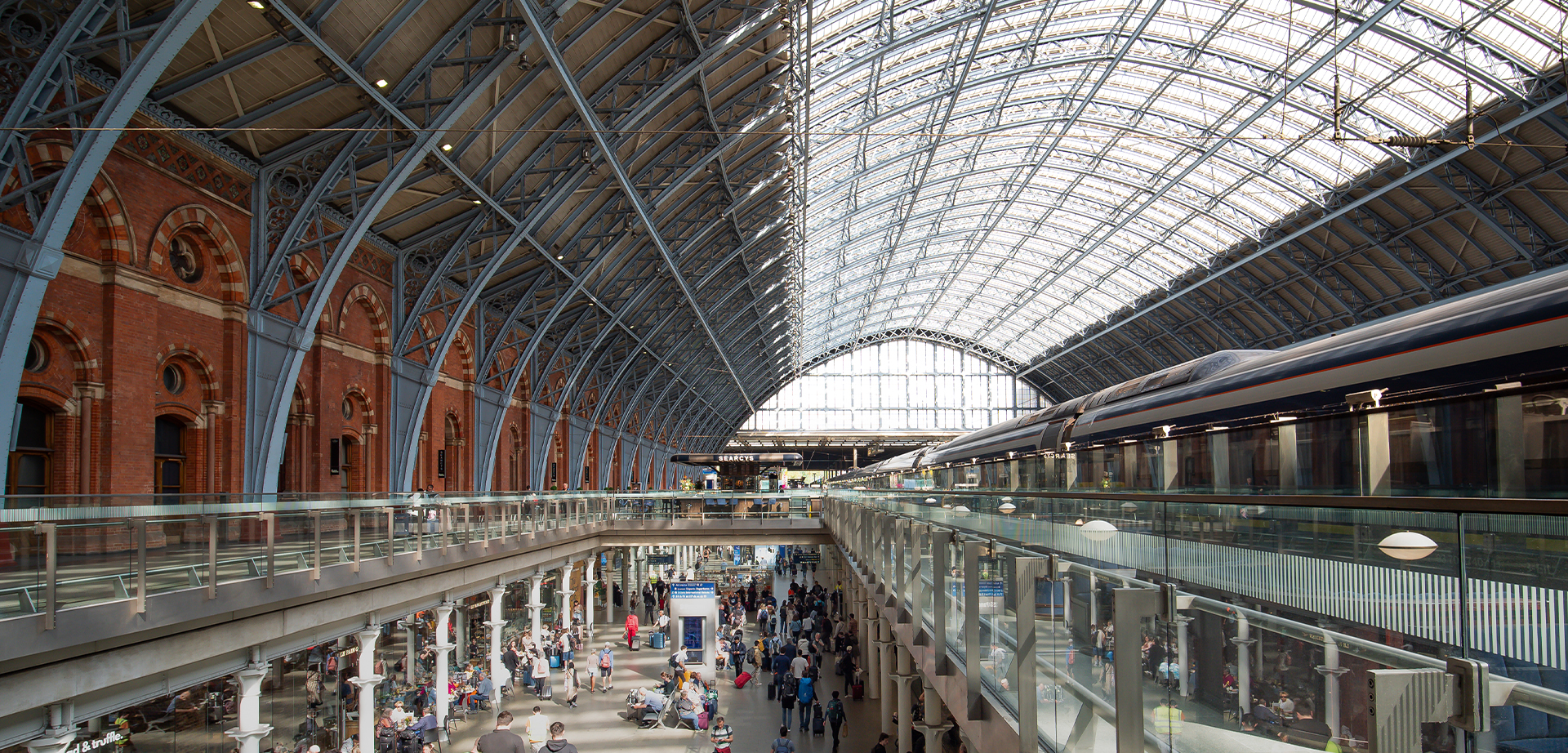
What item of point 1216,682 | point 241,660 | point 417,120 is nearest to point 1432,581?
point 1216,682

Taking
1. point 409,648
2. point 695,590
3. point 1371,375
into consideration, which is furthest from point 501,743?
point 695,590

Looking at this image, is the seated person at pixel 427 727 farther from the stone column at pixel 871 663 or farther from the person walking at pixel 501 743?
the stone column at pixel 871 663

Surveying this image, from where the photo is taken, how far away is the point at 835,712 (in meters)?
20.6

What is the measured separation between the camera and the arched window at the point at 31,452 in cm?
1593

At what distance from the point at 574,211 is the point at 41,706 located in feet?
70.9

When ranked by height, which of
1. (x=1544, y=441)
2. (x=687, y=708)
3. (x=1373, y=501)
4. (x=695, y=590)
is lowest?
(x=687, y=708)

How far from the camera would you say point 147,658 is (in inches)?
389

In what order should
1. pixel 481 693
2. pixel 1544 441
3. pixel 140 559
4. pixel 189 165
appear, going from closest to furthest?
pixel 1544 441, pixel 140 559, pixel 189 165, pixel 481 693

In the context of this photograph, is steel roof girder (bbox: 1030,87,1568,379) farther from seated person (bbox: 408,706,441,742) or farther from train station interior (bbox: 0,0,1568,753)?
seated person (bbox: 408,706,441,742)

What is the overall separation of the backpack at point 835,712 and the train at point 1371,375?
6.58 metres

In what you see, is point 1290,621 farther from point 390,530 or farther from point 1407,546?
point 390,530

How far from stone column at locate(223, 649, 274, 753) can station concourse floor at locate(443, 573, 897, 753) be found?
8199 mm

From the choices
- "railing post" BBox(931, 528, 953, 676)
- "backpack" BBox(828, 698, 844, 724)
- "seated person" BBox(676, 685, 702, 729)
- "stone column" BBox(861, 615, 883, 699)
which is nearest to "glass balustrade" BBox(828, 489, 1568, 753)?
"railing post" BBox(931, 528, 953, 676)

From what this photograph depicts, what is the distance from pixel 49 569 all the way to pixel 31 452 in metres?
9.76
